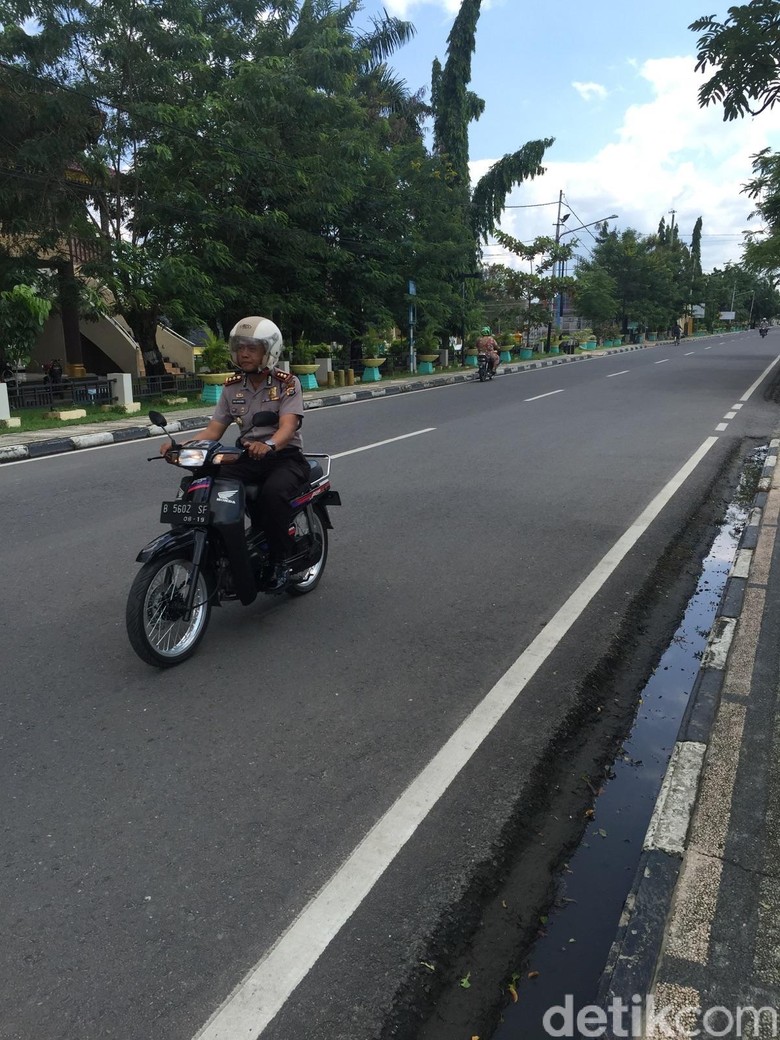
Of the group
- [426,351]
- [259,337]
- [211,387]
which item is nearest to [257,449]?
[259,337]

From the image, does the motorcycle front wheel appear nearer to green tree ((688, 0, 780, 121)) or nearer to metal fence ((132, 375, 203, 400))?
green tree ((688, 0, 780, 121))

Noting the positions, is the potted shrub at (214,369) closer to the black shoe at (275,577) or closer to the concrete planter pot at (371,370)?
the concrete planter pot at (371,370)

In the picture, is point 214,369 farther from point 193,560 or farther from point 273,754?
point 273,754

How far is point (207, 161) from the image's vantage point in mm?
18266

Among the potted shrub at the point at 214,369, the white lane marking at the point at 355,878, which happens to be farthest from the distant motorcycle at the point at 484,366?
the white lane marking at the point at 355,878

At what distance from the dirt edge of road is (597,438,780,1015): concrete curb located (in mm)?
277

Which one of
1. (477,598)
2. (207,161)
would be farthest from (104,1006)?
(207,161)

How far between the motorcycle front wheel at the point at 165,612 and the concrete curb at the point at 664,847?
97.2 inches

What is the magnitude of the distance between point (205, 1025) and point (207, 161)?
19113 millimetres

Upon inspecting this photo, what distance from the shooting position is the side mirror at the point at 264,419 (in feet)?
14.5

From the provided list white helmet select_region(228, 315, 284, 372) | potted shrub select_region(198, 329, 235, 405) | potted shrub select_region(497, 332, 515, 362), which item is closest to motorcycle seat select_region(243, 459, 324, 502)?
white helmet select_region(228, 315, 284, 372)

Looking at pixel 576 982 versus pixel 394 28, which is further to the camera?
pixel 394 28

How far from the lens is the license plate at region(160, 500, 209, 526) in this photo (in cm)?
416

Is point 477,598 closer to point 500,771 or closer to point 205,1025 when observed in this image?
point 500,771
